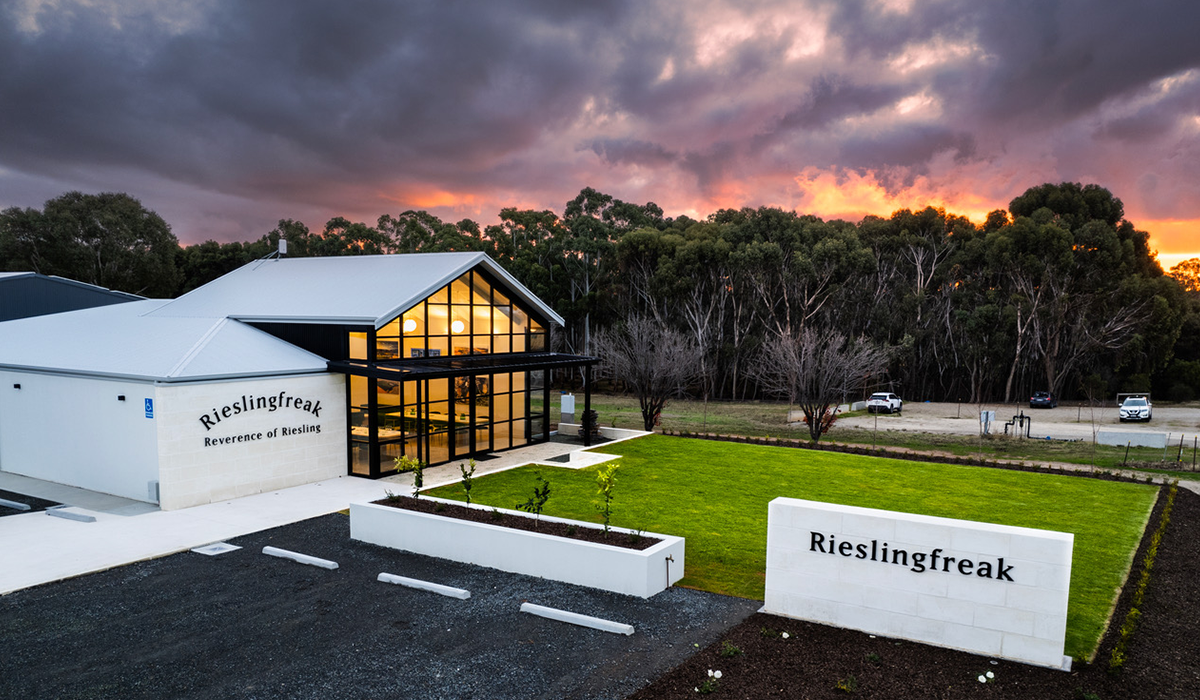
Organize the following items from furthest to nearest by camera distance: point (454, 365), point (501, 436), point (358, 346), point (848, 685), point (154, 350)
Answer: point (501, 436), point (454, 365), point (358, 346), point (154, 350), point (848, 685)

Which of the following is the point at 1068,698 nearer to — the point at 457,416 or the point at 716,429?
the point at 457,416

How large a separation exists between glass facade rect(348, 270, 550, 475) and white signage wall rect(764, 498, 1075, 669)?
30.9 feet

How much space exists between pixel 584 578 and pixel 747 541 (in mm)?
3244

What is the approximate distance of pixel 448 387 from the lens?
16.7 m

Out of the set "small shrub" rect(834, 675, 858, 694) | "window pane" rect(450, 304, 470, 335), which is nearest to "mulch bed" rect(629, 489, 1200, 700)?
"small shrub" rect(834, 675, 858, 694)

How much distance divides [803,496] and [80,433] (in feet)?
49.9

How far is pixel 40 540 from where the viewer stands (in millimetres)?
10562

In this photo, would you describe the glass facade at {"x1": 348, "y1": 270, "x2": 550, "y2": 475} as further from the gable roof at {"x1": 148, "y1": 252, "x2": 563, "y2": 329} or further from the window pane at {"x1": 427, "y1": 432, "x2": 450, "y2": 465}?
the gable roof at {"x1": 148, "y1": 252, "x2": 563, "y2": 329}

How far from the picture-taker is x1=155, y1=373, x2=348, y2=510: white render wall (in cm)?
1237

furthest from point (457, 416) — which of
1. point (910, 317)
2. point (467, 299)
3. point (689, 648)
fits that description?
point (910, 317)

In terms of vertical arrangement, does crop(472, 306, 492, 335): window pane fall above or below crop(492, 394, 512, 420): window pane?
above

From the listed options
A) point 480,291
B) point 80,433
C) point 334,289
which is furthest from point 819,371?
point 80,433

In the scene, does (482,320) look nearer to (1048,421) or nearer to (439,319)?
(439,319)

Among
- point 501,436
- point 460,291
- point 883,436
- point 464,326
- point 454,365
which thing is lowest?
point 883,436
